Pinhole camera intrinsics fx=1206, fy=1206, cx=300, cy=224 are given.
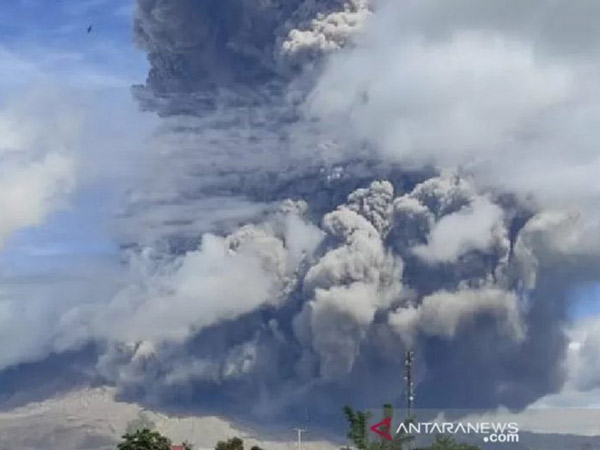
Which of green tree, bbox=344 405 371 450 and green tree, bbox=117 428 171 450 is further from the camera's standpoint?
green tree, bbox=344 405 371 450

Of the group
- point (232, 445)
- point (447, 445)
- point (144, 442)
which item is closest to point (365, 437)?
point (447, 445)

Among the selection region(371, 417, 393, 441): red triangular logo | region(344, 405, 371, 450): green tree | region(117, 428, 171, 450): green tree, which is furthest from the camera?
region(371, 417, 393, 441): red triangular logo

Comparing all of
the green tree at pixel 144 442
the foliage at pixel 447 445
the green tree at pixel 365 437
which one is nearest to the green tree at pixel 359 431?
the green tree at pixel 365 437

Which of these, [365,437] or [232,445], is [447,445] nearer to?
[365,437]

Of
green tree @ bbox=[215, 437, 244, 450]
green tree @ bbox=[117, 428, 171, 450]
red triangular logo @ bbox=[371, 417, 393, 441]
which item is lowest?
green tree @ bbox=[117, 428, 171, 450]

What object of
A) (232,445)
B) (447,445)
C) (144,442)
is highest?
(232,445)

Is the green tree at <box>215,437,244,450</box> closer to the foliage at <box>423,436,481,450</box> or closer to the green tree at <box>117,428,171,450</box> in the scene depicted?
the green tree at <box>117,428,171,450</box>

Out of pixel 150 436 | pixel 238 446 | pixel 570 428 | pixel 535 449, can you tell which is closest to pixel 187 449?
pixel 238 446

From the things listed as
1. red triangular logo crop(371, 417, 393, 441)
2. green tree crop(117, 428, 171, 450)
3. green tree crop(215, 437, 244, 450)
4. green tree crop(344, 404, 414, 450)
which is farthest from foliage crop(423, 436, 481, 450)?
green tree crop(117, 428, 171, 450)

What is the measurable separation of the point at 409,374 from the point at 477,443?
7.16 metres

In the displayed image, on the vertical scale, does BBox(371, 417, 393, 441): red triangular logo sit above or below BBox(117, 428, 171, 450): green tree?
above

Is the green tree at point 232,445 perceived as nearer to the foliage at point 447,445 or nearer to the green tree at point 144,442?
the green tree at point 144,442

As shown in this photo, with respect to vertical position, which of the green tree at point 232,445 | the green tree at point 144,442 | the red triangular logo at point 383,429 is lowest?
the green tree at point 144,442

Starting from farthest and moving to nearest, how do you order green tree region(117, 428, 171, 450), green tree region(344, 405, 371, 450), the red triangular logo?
the red triangular logo < green tree region(344, 405, 371, 450) < green tree region(117, 428, 171, 450)
